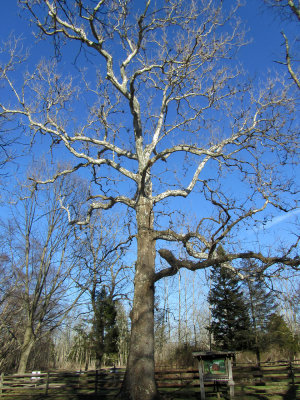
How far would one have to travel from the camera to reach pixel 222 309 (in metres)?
24.7

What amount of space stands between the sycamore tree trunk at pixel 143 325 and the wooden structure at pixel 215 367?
13.9 ft

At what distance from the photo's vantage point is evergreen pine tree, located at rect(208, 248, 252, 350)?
23578 mm

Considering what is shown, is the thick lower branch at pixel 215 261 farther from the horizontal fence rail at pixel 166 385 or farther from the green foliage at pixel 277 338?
the green foliage at pixel 277 338

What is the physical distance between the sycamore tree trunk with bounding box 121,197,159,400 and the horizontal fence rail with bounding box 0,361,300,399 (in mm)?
6522

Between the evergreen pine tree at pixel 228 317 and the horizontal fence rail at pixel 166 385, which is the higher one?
the evergreen pine tree at pixel 228 317

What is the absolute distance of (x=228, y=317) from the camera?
24344 mm

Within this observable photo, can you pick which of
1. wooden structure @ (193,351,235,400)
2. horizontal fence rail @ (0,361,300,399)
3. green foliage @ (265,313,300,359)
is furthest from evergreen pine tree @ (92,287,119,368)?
wooden structure @ (193,351,235,400)

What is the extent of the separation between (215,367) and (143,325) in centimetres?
501

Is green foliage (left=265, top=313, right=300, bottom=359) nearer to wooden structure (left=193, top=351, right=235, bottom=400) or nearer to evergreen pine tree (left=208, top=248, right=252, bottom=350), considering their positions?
evergreen pine tree (left=208, top=248, right=252, bottom=350)

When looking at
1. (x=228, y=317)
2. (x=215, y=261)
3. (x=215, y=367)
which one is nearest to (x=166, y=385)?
(x=215, y=367)

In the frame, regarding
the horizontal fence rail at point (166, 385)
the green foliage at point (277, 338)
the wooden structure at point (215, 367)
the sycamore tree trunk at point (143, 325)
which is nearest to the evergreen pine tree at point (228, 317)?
the green foliage at point (277, 338)

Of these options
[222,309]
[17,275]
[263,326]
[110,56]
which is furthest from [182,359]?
[110,56]

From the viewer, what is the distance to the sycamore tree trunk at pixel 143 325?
6477mm

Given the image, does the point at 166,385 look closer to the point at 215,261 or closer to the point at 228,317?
the point at 215,261
